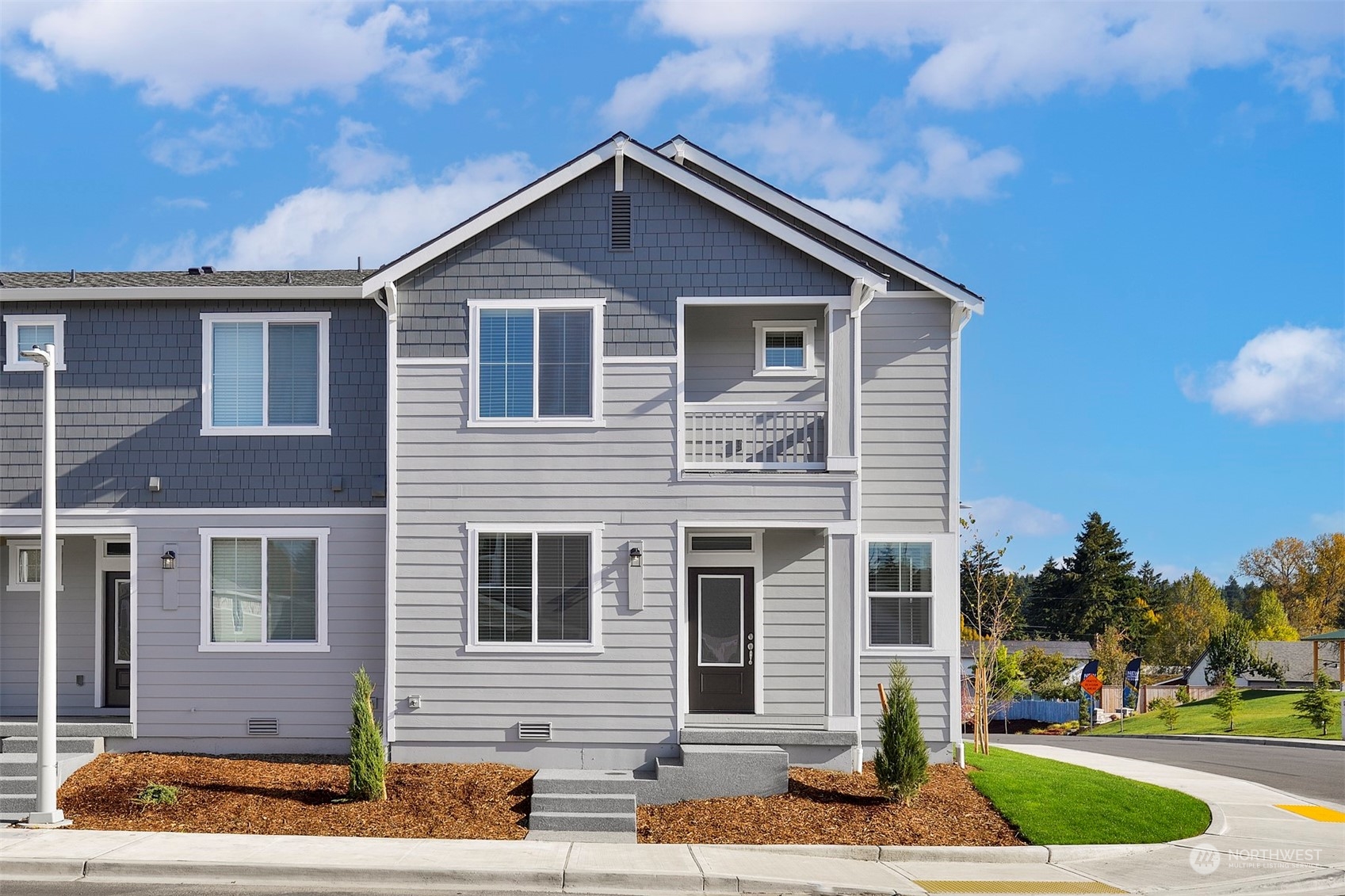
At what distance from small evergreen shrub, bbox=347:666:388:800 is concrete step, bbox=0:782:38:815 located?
3.43 m

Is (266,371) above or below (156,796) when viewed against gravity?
above

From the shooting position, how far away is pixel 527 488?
14023 millimetres

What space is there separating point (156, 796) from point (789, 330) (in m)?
9.64

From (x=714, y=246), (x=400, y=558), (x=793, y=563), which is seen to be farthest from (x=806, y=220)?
(x=400, y=558)

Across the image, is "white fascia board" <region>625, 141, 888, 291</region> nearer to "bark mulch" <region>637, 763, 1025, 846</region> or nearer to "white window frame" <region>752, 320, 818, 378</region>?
"white window frame" <region>752, 320, 818, 378</region>

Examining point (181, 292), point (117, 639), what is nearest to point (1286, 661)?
point (117, 639)

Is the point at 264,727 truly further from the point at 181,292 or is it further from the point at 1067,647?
the point at 1067,647

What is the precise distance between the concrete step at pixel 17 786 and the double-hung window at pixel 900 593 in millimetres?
10189

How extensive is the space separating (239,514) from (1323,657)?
58.5 meters

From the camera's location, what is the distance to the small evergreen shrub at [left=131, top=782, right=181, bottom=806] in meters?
12.2

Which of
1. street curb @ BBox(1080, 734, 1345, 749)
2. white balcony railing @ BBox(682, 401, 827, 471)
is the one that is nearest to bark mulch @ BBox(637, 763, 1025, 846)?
white balcony railing @ BBox(682, 401, 827, 471)

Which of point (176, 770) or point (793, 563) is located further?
point (793, 563)

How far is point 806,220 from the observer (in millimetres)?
15578

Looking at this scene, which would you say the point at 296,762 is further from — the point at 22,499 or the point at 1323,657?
the point at 1323,657
